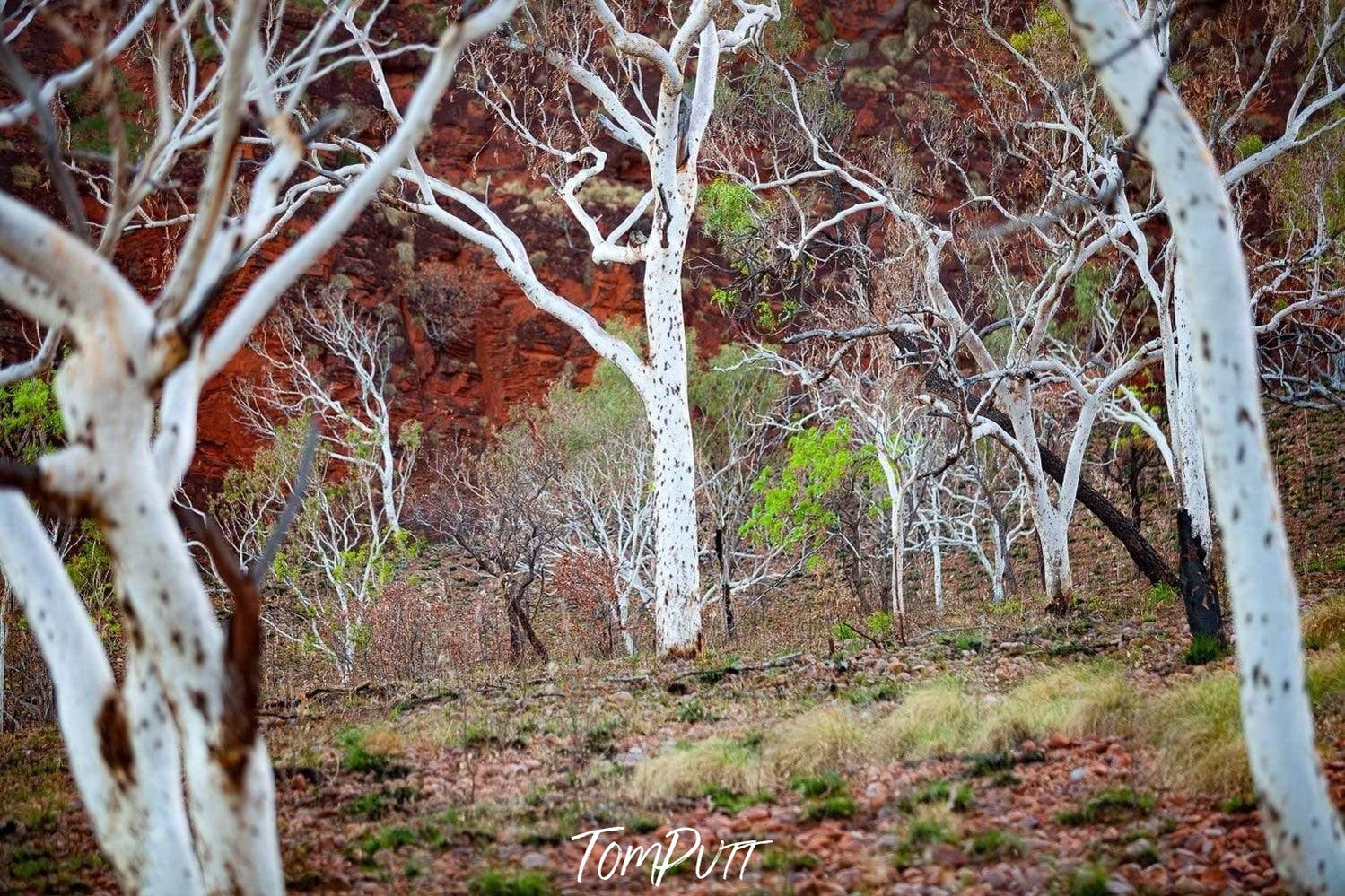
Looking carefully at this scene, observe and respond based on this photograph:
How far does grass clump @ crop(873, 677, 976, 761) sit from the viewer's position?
287 inches

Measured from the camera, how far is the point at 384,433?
26906 mm

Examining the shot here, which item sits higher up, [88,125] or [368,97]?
[368,97]

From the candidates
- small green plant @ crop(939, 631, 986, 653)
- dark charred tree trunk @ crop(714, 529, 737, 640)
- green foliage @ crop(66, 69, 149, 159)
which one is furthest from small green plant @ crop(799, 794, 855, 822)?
green foliage @ crop(66, 69, 149, 159)

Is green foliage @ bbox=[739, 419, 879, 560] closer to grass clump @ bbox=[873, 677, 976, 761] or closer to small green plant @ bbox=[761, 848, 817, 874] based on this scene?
grass clump @ bbox=[873, 677, 976, 761]

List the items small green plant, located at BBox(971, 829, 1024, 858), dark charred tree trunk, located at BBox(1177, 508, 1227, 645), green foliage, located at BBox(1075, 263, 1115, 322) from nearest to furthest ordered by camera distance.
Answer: small green plant, located at BBox(971, 829, 1024, 858) < dark charred tree trunk, located at BBox(1177, 508, 1227, 645) < green foliage, located at BBox(1075, 263, 1115, 322)

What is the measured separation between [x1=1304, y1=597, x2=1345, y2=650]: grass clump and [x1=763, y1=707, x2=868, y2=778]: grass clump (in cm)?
403

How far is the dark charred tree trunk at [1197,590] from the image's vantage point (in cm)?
996

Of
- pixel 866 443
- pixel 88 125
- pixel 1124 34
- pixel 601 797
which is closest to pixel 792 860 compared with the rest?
pixel 601 797

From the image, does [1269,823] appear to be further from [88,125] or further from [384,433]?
[384,433]

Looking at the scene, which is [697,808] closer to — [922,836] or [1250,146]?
[922,836]

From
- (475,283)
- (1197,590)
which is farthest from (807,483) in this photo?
(475,283)

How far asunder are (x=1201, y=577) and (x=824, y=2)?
3438 centimetres

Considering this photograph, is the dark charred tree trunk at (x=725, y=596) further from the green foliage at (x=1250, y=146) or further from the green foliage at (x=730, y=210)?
the green foliage at (x=1250, y=146)

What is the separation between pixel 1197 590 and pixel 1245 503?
7.03m
